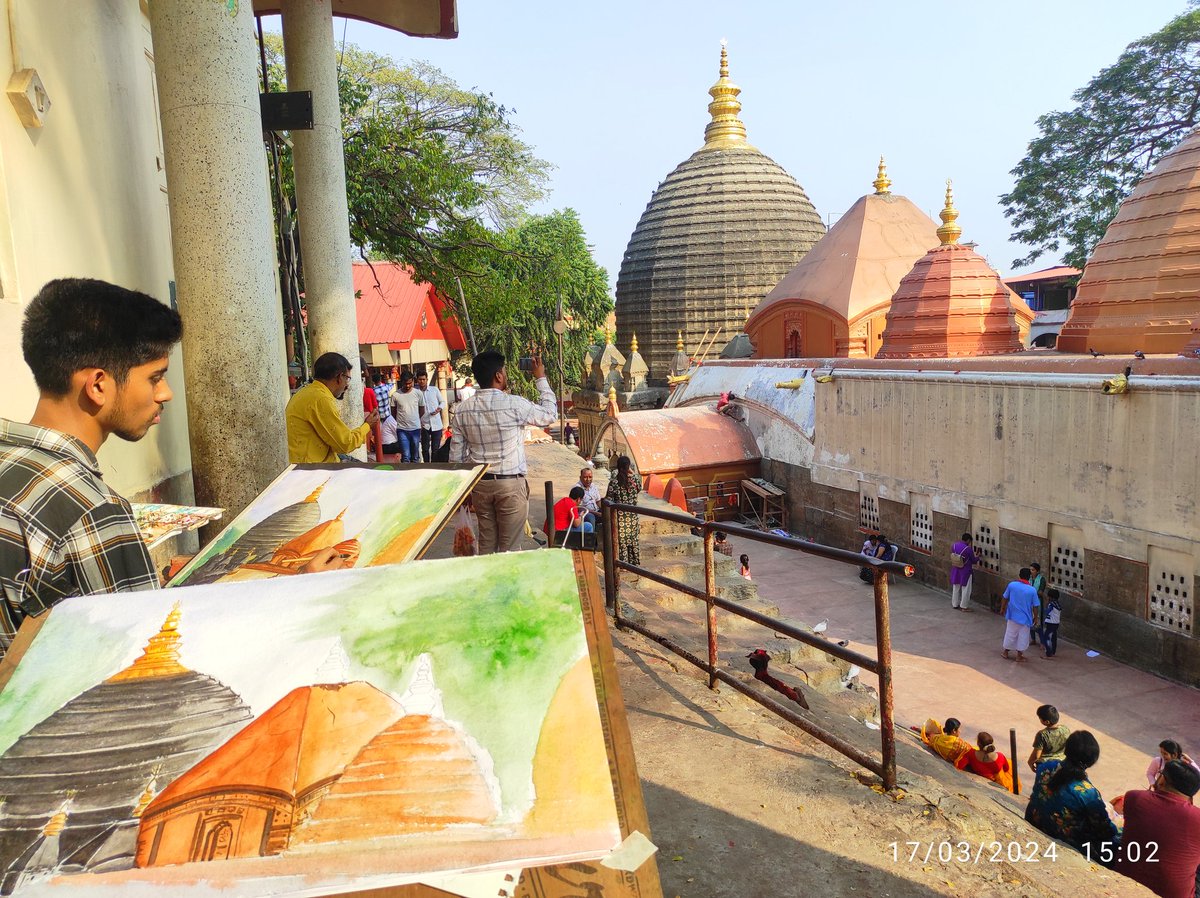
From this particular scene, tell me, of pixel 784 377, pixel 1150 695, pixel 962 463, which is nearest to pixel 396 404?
pixel 962 463

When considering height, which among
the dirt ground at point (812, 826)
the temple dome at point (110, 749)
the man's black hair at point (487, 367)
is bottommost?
the dirt ground at point (812, 826)

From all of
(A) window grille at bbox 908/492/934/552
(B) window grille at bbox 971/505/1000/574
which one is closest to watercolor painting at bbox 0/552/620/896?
(B) window grille at bbox 971/505/1000/574

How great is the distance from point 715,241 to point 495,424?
25.6 metres

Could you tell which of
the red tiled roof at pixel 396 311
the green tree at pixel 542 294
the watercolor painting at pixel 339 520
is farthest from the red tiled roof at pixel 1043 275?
the watercolor painting at pixel 339 520

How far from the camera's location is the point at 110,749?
4.75 ft

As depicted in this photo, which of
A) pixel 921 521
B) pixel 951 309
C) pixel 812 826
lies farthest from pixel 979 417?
pixel 812 826

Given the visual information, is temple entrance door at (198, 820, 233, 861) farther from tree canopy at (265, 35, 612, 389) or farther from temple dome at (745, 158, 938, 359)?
temple dome at (745, 158, 938, 359)

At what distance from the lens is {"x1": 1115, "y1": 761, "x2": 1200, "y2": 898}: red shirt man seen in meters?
3.44

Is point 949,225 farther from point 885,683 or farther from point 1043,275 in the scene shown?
point 1043,275

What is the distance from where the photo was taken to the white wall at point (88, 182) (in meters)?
3.37

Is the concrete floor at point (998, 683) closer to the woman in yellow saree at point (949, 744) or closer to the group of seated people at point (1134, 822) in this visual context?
the woman in yellow saree at point (949, 744)

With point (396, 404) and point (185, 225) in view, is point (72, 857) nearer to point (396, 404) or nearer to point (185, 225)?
point (185, 225)

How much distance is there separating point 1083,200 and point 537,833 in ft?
82.7

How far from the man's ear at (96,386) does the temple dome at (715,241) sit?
27553 millimetres
